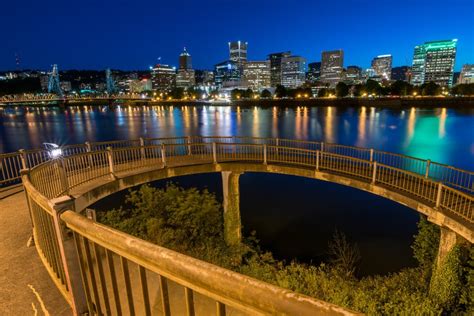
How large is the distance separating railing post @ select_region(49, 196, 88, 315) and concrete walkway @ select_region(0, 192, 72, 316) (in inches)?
45.5

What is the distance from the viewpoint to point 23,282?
177 inches

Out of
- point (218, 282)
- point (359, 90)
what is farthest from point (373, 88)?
point (218, 282)

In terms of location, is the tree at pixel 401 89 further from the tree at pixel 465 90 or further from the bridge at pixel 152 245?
the bridge at pixel 152 245

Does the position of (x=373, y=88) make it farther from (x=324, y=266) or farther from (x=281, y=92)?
(x=324, y=266)

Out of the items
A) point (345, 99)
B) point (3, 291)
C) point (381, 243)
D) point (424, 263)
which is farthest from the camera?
point (345, 99)

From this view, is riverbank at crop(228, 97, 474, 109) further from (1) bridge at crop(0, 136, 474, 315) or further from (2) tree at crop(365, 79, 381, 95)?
(1) bridge at crop(0, 136, 474, 315)

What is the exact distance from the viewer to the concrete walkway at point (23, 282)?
12.8ft

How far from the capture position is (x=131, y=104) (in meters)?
188

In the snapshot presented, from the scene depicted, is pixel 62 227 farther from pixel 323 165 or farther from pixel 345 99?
pixel 345 99

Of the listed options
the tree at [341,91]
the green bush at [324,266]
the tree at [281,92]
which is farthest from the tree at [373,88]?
the green bush at [324,266]

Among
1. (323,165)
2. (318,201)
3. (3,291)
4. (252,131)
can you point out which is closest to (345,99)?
(252,131)

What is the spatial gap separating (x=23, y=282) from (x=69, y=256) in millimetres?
2544

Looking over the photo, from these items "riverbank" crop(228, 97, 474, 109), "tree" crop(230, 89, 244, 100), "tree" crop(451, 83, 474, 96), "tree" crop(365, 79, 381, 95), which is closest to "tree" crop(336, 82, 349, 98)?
"riverbank" crop(228, 97, 474, 109)

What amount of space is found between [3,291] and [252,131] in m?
58.8
